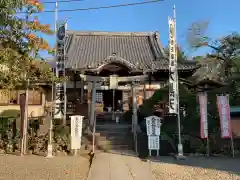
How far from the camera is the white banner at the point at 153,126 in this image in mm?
13727

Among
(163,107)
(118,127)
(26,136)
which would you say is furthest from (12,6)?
(163,107)

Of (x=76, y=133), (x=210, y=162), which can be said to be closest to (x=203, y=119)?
(x=210, y=162)

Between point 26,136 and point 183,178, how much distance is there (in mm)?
6823

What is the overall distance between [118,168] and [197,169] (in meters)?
2.55

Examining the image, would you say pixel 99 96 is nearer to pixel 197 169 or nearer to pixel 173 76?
pixel 173 76

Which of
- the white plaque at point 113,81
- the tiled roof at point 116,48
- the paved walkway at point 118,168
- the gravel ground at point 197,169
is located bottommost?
the gravel ground at point 197,169

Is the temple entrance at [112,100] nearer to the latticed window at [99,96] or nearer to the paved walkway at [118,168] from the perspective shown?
the latticed window at [99,96]

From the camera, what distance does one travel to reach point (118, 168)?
414 inches

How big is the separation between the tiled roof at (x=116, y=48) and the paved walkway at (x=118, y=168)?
9.50m

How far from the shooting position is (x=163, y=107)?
61.5 ft

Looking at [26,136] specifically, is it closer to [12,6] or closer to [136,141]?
[136,141]

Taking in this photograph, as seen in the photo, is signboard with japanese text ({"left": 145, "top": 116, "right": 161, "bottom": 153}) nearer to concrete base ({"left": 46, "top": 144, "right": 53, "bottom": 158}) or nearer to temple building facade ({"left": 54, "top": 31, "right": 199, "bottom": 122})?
temple building facade ({"left": 54, "top": 31, "right": 199, "bottom": 122})

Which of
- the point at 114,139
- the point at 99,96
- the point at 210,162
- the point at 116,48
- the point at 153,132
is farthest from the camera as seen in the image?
the point at 116,48

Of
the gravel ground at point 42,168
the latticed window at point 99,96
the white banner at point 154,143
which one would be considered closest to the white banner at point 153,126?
the white banner at point 154,143
